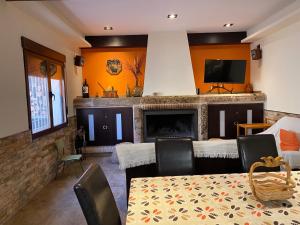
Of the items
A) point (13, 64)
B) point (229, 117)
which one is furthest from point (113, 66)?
point (13, 64)

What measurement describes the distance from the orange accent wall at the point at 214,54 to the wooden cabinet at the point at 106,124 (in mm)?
1849

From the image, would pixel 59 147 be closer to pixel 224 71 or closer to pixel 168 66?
pixel 168 66

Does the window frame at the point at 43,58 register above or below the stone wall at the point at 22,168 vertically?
above

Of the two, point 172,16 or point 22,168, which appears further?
point 172,16

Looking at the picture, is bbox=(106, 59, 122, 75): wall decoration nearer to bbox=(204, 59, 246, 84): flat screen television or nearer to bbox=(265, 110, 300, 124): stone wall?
bbox=(204, 59, 246, 84): flat screen television

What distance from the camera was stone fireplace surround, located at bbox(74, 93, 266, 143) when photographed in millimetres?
5164

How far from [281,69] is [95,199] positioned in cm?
424

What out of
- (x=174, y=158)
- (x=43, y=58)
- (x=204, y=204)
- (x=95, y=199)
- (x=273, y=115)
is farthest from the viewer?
(x=273, y=115)

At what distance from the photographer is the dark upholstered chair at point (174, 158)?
2211 mm

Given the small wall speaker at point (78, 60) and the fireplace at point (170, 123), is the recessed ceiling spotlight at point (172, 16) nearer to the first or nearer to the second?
the fireplace at point (170, 123)

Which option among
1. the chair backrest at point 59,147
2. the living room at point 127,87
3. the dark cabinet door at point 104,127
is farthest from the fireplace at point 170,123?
the chair backrest at point 59,147

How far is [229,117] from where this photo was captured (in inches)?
211

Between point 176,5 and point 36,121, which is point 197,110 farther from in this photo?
point 36,121

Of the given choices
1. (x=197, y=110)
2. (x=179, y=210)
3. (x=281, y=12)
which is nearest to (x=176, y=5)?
(x=281, y=12)
